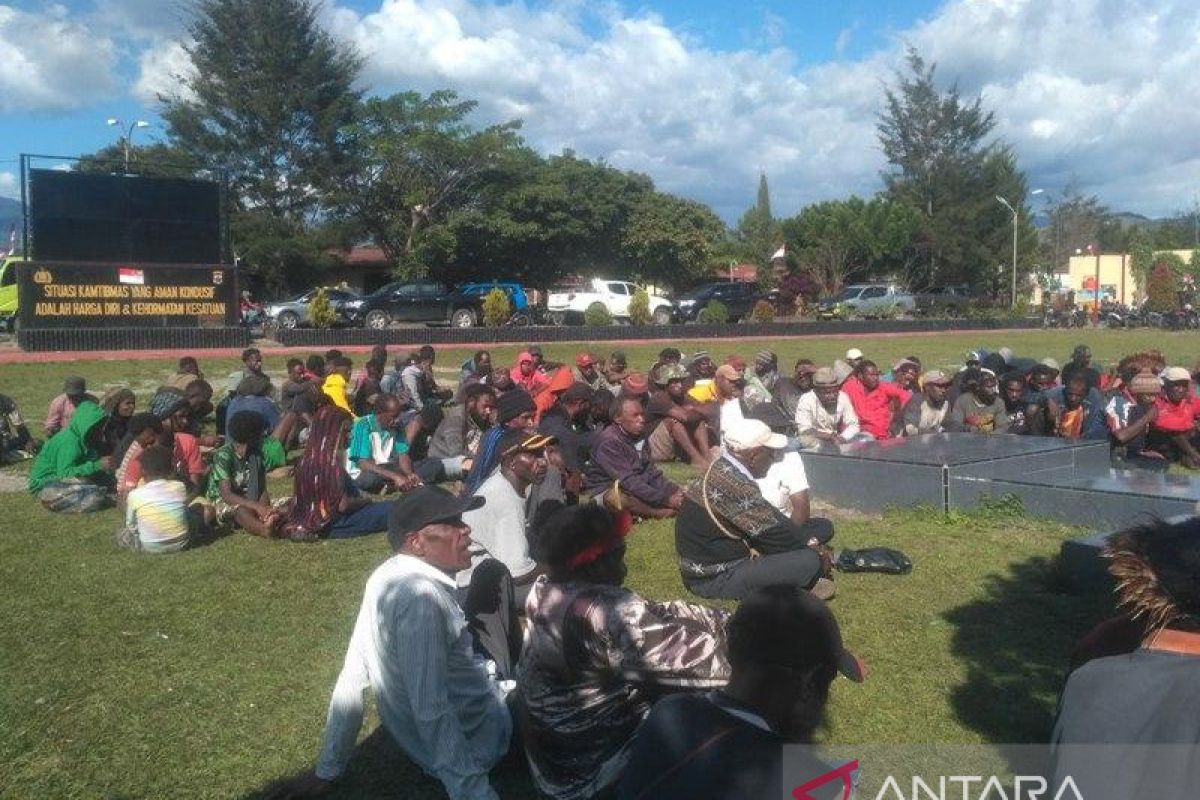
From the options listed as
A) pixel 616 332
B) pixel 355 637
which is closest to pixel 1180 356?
pixel 616 332

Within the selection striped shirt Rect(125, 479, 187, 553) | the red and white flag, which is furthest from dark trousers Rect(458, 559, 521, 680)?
the red and white flag

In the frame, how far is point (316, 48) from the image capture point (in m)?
51.0

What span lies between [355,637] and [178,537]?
4.47 metres

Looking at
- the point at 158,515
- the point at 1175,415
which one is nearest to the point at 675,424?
the point at 1175,415

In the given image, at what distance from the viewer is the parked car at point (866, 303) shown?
134ft

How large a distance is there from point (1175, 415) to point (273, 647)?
962cm

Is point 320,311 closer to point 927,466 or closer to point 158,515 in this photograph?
point 158,515

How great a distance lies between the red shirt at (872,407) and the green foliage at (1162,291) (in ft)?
132

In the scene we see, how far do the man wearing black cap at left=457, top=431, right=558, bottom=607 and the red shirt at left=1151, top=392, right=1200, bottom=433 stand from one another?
27.8 feet

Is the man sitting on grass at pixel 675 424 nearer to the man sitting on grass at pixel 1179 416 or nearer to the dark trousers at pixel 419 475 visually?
the dark trousers at pixel 419 475

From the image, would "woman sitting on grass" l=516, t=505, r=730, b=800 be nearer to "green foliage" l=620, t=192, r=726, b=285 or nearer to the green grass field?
the green grass field

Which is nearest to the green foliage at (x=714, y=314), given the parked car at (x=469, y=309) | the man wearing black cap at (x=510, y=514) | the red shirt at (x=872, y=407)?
the parked car at (x=469, y=309)

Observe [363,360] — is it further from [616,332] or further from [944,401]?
[944,401]

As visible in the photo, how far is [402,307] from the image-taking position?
32219mm
